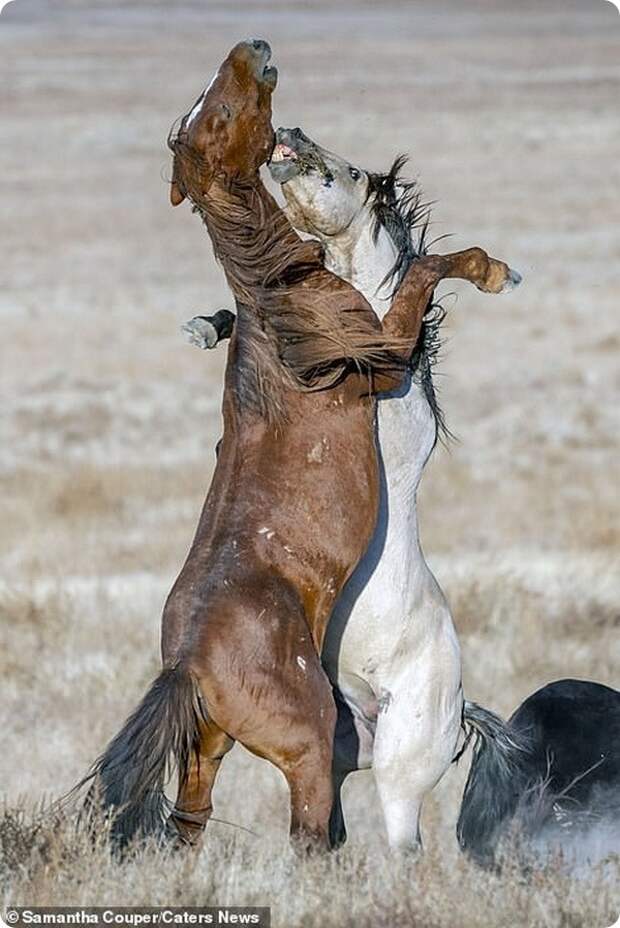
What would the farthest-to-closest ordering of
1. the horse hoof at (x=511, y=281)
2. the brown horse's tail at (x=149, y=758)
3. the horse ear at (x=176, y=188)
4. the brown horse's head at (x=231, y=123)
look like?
the horse hoof at (x=511, y=281)
the horse ear at (x=176, y=188)
the brown horse's head at (x=231, y=123)
the brown horse's tail at (x=149, y=758)

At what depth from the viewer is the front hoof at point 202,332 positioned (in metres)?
4.71

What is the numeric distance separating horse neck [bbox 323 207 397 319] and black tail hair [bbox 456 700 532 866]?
118cm

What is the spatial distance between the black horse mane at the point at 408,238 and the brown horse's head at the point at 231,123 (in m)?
0.53

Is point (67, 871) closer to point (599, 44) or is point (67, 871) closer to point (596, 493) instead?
point (596, 493)

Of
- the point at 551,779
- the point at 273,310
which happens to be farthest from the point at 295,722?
the point at 551,779

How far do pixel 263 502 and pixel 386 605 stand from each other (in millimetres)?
494

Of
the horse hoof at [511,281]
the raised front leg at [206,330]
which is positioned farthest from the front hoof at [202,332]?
the horse hoof at [511,281]

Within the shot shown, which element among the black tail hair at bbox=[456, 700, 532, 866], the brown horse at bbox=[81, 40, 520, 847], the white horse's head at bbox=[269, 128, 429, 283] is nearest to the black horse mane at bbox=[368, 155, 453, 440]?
the white horse's head at bbox=[269, 128, 429, 283]

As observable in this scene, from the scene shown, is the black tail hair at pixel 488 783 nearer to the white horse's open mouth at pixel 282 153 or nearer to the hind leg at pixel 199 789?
the hind leg at pixel 199 789

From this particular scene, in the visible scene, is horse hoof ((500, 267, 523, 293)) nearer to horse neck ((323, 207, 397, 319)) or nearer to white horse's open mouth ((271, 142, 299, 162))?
horse neck ((323, 207, 397, 319))

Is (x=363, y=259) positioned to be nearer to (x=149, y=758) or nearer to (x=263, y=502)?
(x=263, y=502)

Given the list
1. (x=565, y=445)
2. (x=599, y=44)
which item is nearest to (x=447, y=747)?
(x=565, y=445)

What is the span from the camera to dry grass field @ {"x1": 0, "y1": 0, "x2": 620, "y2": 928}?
15.0ft

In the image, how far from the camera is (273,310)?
14.5ft
